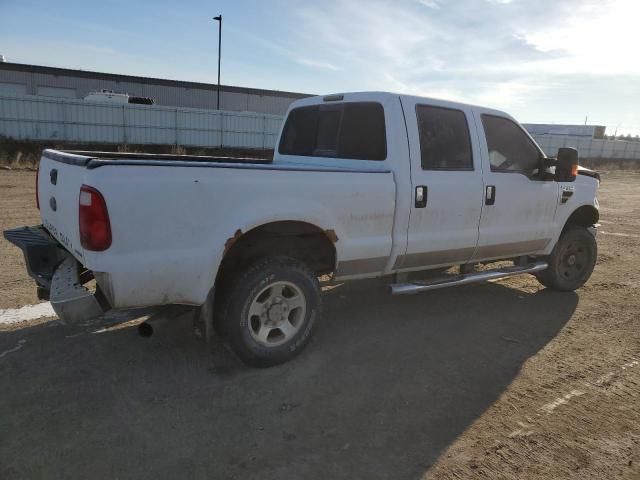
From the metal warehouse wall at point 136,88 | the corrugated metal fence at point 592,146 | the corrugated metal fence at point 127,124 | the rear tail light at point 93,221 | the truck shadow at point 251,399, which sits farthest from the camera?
the corrugated metal fence at point 592,146

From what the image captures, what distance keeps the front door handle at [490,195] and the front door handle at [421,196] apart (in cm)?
81

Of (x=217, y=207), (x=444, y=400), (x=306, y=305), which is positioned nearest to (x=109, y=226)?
(x=217, y=207)

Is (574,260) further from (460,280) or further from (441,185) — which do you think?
(441,185)

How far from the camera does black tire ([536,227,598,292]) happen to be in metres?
5.70

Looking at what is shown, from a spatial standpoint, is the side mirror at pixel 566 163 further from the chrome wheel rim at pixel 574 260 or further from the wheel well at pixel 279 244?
the wheel well at pixel 279 244

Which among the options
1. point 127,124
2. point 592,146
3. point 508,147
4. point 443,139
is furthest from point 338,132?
point 592,146

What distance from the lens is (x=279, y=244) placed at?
152 inches

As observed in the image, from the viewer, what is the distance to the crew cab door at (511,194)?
4.76m

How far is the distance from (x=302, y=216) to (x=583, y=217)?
400 cm

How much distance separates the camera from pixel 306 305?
12.3ft

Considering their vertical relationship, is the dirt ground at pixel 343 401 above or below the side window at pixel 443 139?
below

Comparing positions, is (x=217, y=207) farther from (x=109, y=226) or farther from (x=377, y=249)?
(x=377, y=249)

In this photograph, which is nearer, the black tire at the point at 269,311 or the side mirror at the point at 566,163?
the black tire at the point at 269,311

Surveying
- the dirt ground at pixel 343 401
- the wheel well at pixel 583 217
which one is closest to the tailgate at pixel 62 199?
the dirt ground at pixel 343 401
